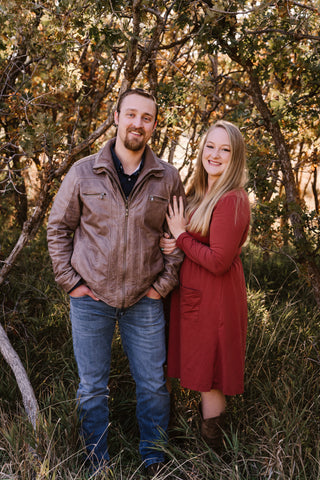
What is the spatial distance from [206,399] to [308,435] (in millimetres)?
720

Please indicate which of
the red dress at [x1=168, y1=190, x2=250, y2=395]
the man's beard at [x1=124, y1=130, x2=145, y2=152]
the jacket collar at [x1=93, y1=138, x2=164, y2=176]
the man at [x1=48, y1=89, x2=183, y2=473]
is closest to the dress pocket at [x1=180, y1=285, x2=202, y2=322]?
the red dress at [x1=168, y1=190, x2=250, y2=395]

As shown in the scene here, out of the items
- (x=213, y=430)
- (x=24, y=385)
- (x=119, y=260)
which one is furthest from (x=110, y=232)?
(x=213, y=430)

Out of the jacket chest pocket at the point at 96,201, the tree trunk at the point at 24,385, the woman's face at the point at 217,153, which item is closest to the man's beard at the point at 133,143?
the jacket chest pocket at the point at 96,201

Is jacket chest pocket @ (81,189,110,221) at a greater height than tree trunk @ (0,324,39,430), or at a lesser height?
greater

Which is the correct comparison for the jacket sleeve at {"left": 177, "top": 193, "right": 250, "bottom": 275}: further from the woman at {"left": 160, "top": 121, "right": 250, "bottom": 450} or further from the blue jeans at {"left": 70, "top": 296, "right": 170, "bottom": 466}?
the blue jeans at {"left": 70, "top": 296, "right": 170, "bottom": 466}

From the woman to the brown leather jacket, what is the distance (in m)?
0.14

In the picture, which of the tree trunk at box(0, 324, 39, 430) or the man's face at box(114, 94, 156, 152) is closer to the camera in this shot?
the man's face at box(114, 94, 156, 152)

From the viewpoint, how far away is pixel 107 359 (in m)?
3.00

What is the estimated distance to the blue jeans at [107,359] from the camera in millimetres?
2896

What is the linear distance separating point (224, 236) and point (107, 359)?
1.13 meters

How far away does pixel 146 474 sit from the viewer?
298 cm

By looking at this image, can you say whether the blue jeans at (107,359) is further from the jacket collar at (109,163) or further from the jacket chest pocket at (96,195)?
the jacket collar at (109,163)

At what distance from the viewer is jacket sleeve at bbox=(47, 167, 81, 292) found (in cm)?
283

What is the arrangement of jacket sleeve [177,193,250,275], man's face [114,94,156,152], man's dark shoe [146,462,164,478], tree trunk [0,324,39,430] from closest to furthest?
1. jacket sleeve [177,193,250,275]
2. man's face [114,94,156,152]
3. man's dark shoe [146,462,164,478]
4. tree trunk [0,324,39,430]
